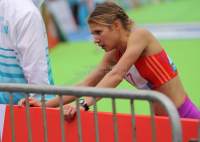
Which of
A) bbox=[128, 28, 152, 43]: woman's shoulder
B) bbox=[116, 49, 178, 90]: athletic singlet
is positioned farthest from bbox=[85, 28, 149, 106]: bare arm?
bbox=[116, 49, 178, 90]: athletic singlet

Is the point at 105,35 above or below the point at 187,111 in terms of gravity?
above

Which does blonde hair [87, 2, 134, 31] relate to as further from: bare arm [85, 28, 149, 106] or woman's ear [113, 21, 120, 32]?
bare arm [85, 28, 149, 106]

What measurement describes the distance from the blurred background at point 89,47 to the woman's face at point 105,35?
2.48 meters

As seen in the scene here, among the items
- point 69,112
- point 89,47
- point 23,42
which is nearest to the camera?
point 69,112

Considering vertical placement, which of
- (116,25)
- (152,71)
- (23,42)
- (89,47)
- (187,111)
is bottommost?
(187,111)

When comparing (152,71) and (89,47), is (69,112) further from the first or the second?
(89,47)

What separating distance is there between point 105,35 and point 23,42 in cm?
69

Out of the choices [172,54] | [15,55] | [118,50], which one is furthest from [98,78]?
[172,54]

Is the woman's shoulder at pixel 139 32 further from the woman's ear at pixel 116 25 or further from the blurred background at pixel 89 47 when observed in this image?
the blurred background at pixel 89 47

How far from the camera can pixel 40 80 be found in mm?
2732

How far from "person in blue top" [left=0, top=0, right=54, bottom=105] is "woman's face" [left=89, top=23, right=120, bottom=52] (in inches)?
18.3

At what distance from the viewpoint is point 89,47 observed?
10609 millimetres

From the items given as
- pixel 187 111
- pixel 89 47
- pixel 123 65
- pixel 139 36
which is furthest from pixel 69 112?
pixel 89 47

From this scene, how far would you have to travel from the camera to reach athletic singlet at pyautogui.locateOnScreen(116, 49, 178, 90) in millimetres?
2670
